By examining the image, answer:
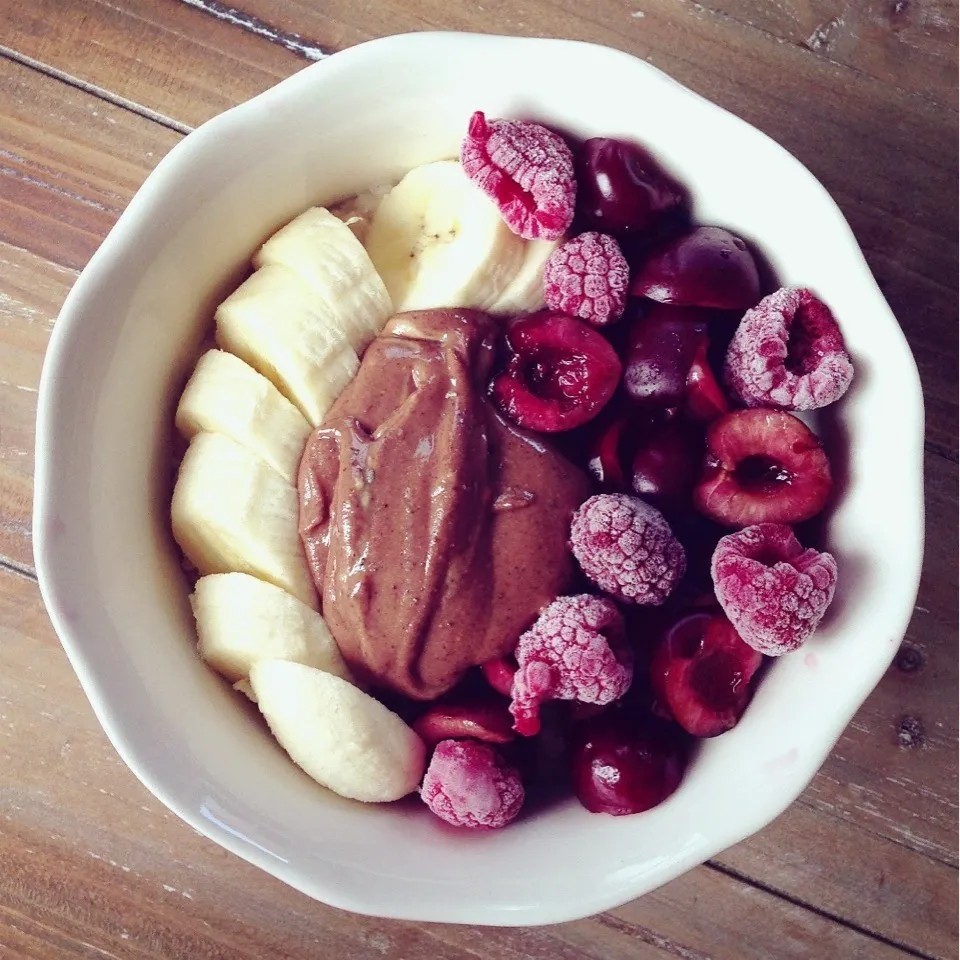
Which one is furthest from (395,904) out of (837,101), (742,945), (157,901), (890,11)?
(890,11)

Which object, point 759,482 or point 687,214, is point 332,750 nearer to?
point 759,482

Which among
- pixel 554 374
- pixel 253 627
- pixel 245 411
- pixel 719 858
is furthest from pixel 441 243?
pixel 719 858

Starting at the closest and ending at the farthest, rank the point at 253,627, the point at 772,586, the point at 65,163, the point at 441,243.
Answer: the point at 772,586 → the point at 253,627 → the point at 441,243 → the point at 65,163

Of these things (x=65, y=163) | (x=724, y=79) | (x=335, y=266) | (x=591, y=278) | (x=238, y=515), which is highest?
(x=724, y=79)

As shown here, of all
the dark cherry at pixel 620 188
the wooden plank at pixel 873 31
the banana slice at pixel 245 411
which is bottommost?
the banana slice at pixel 245 411

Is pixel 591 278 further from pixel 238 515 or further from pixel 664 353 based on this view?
pixel 238 515

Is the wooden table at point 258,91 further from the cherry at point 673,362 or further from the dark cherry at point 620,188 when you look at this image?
the cherry at point 673,362

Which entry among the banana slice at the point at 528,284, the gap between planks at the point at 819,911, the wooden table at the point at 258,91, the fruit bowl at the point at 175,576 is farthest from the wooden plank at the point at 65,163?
the gap between planks at the point at 819,911
